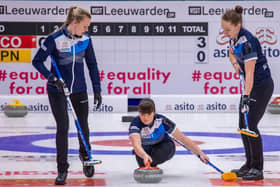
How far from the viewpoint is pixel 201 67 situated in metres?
14.9

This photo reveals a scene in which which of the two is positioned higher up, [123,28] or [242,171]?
[123,28]

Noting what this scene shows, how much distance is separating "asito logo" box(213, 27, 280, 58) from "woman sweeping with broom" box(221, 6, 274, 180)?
8.88m

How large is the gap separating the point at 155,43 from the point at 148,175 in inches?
371

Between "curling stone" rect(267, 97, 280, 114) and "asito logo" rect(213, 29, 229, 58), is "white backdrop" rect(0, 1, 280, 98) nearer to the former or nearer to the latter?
"asito logo" rect(213, 29, 229, 58)

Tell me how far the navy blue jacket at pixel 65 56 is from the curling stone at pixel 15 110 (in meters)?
7.65

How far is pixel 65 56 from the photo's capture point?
590 centimetres

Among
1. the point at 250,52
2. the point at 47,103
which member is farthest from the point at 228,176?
the point at 47,103

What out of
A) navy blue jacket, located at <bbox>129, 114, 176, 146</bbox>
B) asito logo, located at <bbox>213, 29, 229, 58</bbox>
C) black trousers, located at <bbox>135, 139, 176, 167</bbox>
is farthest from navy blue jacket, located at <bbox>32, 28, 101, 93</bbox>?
asito logo, located at <bbox>213, 29, 229, 58</bbox>

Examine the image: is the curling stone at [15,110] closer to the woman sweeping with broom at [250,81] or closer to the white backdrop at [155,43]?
the white backdrop at [155,43]

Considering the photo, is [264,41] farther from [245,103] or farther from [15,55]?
[245,103]

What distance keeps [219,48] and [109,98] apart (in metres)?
2.73

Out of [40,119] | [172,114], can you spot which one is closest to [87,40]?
[40,119]

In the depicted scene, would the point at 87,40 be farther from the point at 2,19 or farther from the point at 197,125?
the point at 2,19

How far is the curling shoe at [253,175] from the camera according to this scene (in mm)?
5930
